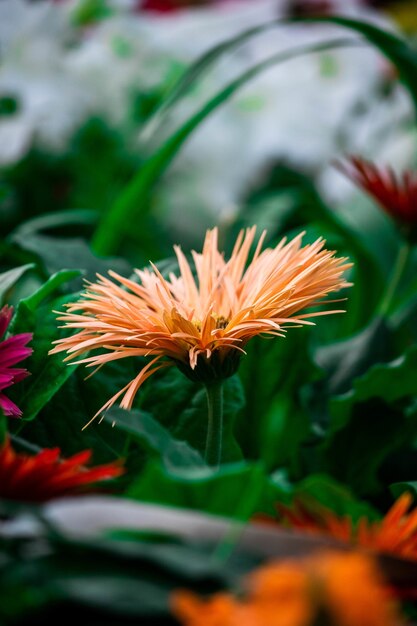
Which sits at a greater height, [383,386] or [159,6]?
[159,6]

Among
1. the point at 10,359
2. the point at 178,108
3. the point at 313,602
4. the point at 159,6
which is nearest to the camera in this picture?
the point at 313,602

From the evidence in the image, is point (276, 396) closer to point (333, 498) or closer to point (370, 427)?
point (370, 427)

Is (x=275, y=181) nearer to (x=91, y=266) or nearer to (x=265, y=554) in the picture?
(x=91, y=266)

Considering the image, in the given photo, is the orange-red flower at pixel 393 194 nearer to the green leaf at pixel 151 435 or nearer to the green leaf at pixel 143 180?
the green leaf at pixel 143 180

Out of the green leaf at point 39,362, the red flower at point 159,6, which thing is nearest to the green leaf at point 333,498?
the green leaf at point 39,362

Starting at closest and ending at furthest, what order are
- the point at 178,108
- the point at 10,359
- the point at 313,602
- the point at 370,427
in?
1. the point at 313,602
2. the point at 10,359
3. the point at 370,427
4. the point at 178,108

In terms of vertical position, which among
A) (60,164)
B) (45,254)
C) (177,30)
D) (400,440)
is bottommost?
(400,440)

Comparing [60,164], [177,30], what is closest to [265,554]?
[60,164]

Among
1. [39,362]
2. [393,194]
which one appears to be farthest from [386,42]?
[39,362]
